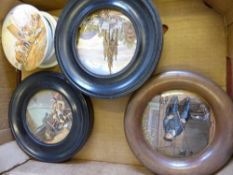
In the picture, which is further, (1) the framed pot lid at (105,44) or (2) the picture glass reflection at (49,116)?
(2) the picture glass reflection at (49,116)

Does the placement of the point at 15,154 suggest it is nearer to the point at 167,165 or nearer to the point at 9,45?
the point at 9,45

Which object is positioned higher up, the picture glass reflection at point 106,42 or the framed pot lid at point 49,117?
the picture glass reflection at point 106,42

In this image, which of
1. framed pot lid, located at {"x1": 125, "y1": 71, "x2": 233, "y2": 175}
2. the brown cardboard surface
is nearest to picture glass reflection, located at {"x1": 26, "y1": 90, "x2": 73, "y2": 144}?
the brown cardboard surface

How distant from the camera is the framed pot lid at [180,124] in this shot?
2.22ft

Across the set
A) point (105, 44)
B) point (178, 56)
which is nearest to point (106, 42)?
point (105, 44)

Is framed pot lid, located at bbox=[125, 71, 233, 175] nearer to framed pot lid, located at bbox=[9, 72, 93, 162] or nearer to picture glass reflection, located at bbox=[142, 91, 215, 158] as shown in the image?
picture glass reflection, located at bbox=[142, 91, 215, 158]

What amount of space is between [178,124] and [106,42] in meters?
0.35

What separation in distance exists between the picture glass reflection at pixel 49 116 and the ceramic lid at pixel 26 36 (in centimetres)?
13

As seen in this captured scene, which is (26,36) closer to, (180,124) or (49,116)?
(49,116)

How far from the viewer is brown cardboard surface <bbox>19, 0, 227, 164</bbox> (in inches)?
30.5

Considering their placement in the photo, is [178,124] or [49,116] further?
[49,116]

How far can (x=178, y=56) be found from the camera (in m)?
0.81

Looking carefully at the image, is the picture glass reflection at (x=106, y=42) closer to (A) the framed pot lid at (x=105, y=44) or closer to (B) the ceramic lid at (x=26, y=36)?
(A) the framed pot lid at (x=105, y=44)

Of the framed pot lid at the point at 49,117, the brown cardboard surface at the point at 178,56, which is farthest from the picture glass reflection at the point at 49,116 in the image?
the brown cardboard surface at the point at 178,56
